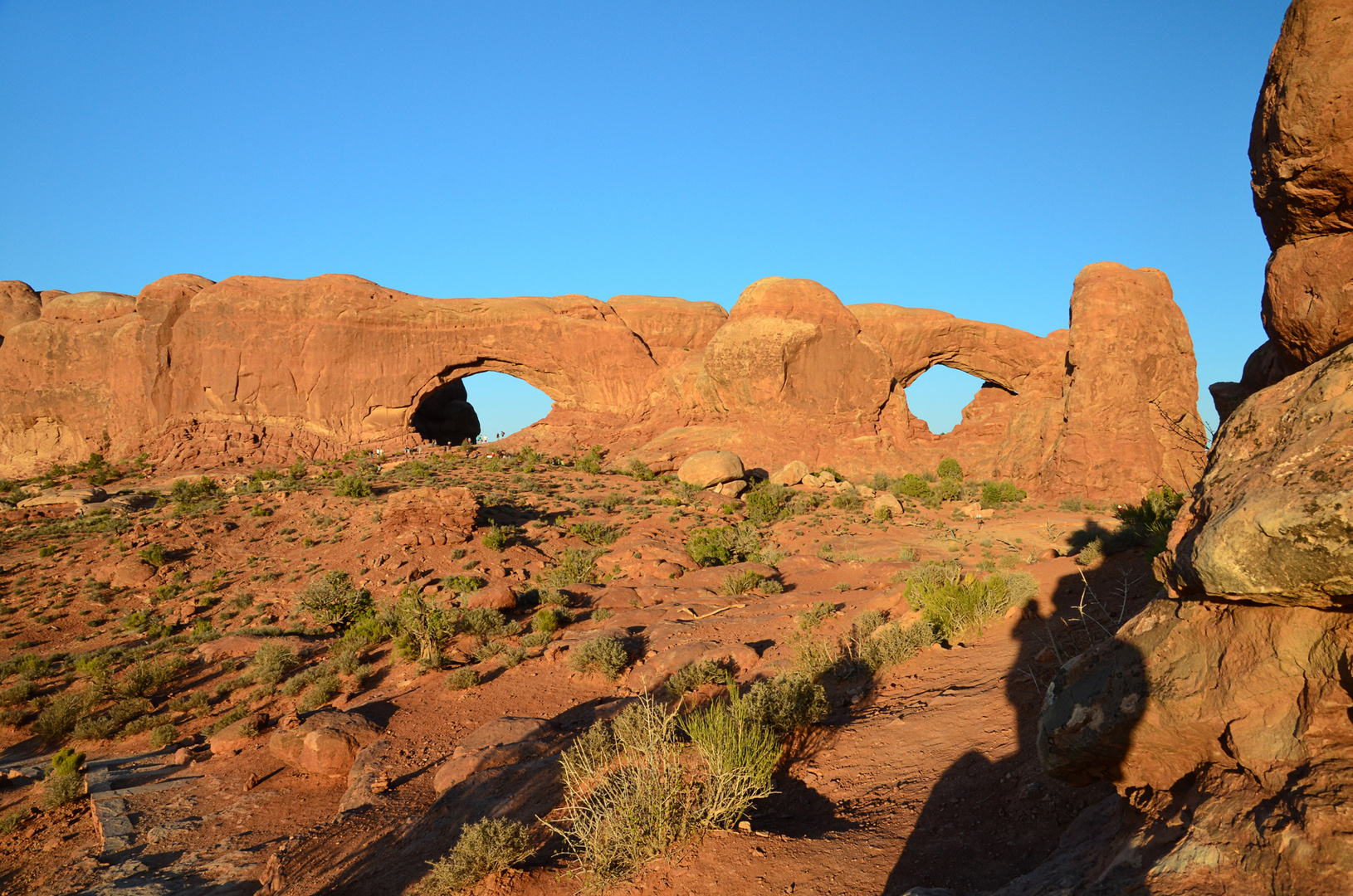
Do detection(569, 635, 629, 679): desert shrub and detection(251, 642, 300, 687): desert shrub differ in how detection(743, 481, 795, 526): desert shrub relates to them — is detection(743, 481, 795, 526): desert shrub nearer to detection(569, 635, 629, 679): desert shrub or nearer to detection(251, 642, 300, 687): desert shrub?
detection(569, 635, 629, 679): desert shrub

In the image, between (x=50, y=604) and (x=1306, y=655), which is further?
(x=50, y=604)

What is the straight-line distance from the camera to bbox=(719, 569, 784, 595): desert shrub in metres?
14.2

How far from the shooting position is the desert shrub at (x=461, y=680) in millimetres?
10242

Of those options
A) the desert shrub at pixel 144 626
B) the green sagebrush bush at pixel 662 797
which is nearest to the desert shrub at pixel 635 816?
the green sagebrush bush at pixel 662 797

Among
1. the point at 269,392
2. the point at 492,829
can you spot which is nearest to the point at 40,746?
the point at 492,829

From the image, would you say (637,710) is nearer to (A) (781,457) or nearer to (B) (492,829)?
(B) (492,829)

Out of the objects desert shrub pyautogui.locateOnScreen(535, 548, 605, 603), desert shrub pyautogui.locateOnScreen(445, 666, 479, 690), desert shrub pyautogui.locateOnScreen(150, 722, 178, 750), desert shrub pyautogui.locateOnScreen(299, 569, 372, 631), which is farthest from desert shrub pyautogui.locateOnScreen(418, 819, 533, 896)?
desert shrub pyautogui.locateOnScreen(299, 569, 372, 631)

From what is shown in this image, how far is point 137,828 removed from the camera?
7516 mm

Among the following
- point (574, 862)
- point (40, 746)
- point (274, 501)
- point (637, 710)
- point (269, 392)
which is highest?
point (269, 392)

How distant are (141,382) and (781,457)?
92.3 ft

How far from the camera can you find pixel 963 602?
7781mm

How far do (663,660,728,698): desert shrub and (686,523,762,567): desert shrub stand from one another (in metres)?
9.30

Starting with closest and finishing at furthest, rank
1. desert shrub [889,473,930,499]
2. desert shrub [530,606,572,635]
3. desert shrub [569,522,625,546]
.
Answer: desert shrub [530,606,572,635] < desert shrub [569,522,625,546] < desert shrub [889,473,930,499]

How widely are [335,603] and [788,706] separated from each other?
12.0 metres
